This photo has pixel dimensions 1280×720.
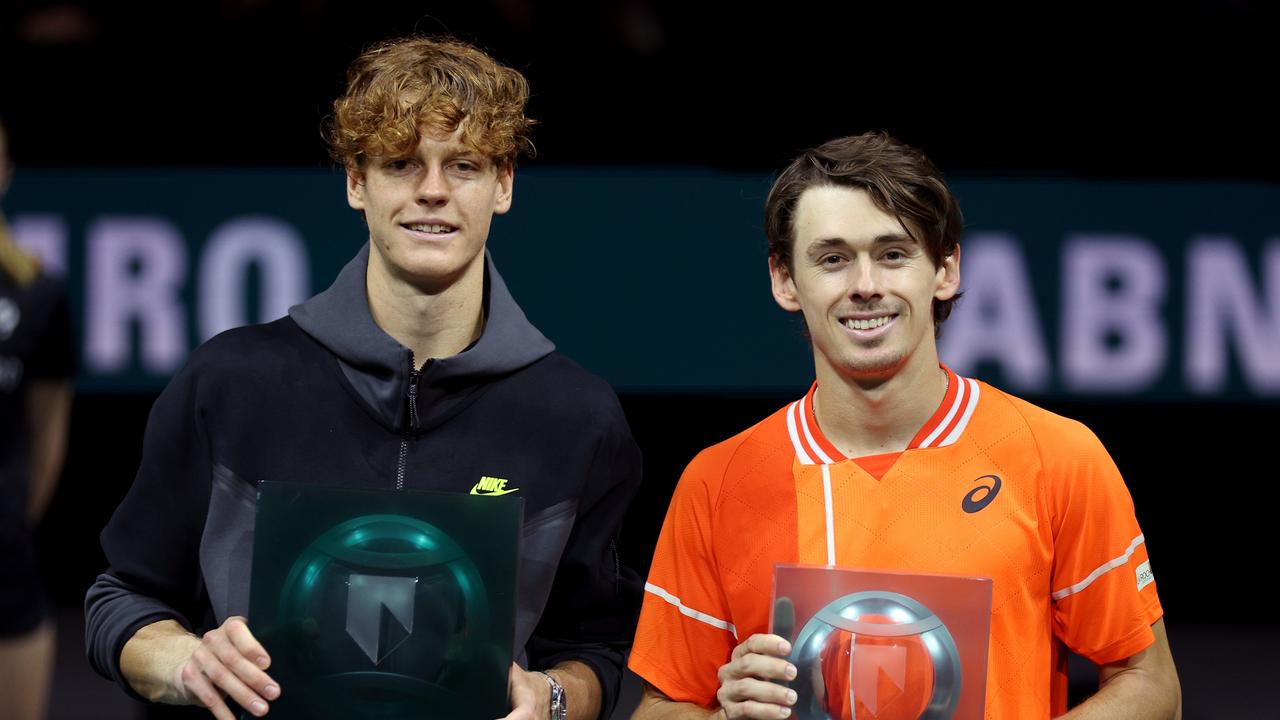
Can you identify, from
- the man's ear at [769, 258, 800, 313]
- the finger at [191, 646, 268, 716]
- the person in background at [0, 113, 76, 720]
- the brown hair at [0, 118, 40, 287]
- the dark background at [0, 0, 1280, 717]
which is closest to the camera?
the finger at [191, 646, 268, 716]

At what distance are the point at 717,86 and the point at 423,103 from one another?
3423 mm

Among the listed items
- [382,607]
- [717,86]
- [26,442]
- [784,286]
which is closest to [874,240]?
[784,286]

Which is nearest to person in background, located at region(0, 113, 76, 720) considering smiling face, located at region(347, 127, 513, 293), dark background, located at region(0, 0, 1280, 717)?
dark background, located at region(0, 0, 1280, 717)

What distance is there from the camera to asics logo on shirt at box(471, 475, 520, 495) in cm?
250

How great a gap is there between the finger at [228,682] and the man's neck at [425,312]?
0.58m

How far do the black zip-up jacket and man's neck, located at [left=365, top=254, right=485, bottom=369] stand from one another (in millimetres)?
35

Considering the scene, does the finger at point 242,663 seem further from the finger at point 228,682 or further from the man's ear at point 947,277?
the man's ear at point 947,277

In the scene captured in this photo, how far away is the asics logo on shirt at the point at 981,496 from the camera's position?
247 centimetres

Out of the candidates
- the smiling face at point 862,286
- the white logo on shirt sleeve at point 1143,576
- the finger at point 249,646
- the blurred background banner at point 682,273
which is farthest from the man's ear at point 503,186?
the blurred background banner at point 682,273

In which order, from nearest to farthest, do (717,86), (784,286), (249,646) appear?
1. (249,646)
2. (784,286)
3. (717,86)

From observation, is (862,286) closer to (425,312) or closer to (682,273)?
(425,312)

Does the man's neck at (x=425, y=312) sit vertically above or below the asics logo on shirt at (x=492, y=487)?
above

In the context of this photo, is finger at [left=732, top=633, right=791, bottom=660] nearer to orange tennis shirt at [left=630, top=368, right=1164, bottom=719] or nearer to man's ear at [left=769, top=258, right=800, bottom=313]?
orange tennis shirt at [left=630, top=368, right=1164, bottom=719]

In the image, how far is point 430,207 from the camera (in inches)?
98.0
